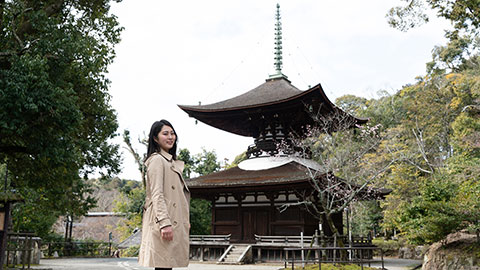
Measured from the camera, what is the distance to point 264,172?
65.2 feet

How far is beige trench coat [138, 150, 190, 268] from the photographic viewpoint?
362 cm

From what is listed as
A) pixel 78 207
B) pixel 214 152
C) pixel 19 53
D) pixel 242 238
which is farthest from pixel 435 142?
pixel 19 53

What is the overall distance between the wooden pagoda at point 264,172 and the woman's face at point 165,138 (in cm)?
1337

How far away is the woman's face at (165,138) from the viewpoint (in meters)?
4.05

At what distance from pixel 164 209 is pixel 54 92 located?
287 inches

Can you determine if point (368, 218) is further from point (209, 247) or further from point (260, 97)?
point (209, 247)

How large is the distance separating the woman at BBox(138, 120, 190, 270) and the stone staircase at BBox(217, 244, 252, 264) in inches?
559

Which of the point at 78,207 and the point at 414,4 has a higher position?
the point at 414,4

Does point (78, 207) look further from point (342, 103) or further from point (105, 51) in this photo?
point (342, 103)

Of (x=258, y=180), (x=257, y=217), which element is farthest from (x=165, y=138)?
(x=257, y=217)

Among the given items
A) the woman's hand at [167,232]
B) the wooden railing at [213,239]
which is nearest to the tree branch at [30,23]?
the woman's hand at [167,232]

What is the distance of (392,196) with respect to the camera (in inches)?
1085

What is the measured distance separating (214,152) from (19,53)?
23.2 meters

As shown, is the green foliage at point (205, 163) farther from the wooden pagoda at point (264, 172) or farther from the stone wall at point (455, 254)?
the stone wall at point (455, 254)
